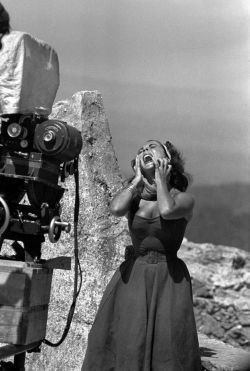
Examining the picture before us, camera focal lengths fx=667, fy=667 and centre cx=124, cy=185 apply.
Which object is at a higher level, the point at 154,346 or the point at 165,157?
the point at 165,157

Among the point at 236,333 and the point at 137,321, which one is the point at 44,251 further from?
the point at 236,333

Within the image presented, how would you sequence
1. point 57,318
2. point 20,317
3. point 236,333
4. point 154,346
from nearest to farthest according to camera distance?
point 20,317, point 154,346, point 57,318, point 236,333

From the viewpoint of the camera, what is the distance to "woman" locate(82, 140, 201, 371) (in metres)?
3.96

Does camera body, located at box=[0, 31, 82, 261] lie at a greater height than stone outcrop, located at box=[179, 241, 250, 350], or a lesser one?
lesser

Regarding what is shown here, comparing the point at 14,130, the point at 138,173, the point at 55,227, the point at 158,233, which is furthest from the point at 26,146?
the point at 158,233

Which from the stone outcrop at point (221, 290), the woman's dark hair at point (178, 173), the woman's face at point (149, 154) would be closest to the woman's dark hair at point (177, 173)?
the woman's dark hair at point (178, 173)

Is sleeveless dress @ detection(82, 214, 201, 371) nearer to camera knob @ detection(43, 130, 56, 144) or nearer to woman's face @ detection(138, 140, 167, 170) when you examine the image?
woman's face @ detection(138, 140, 167, 170)

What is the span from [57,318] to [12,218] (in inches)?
55.7

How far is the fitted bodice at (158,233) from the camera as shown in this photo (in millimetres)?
4145

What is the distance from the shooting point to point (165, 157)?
425 cm

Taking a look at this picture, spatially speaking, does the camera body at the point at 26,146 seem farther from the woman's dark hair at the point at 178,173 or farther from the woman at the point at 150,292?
the woman's dark hair at the point at 178,173

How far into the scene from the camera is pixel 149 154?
4227 mm

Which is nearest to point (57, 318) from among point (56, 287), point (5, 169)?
point (56, 287)

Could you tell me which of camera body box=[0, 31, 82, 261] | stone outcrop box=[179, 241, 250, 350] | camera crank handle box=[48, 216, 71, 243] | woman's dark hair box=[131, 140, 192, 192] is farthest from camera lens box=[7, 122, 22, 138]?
stone outcrop box=[179, 241, 250, 350]
